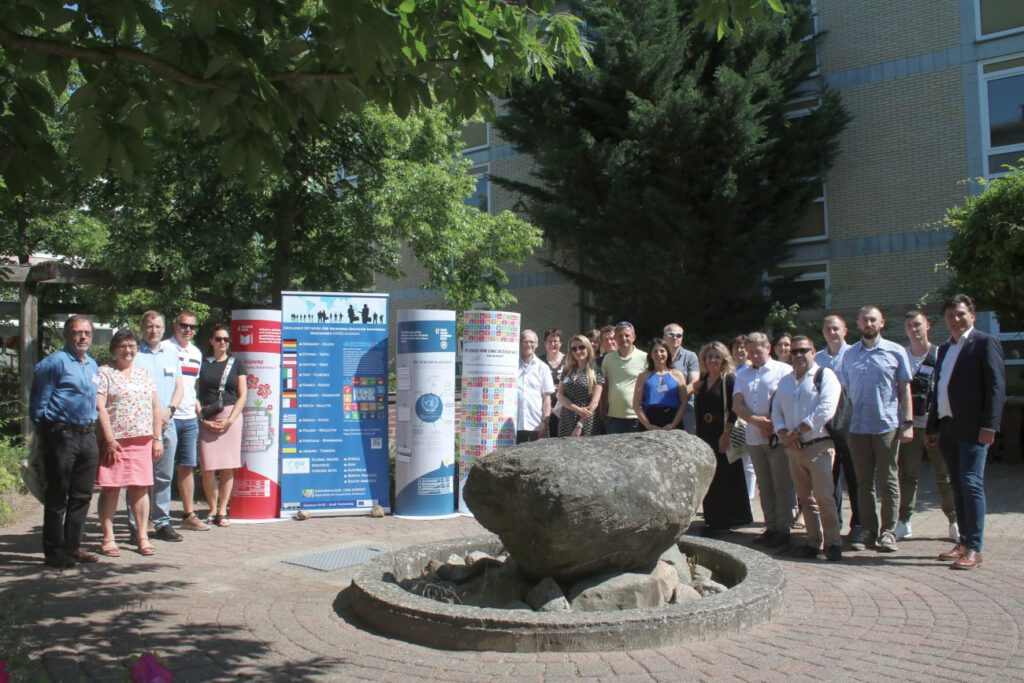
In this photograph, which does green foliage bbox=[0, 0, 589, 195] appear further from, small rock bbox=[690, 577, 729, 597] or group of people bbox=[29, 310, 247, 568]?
small rock bbox=[690, 577, 729, 597]

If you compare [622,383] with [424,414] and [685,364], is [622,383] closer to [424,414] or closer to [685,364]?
[685,364]

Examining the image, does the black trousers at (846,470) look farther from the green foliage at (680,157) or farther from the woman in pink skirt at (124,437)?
the green foliage at (680,157)

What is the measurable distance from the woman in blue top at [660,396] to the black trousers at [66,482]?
502 centimetres

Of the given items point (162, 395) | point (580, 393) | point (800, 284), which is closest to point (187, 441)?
point (162, 395)

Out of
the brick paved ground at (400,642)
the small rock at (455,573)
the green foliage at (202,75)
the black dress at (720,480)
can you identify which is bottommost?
the brick paved ground at (400,642)

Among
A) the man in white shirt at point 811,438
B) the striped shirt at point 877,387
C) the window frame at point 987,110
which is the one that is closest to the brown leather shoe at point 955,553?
the man in white shirt at point 811,438

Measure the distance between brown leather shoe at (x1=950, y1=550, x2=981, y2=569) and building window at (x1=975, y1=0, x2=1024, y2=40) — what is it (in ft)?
46.3

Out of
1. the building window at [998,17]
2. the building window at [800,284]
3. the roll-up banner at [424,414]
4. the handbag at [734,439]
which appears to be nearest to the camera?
the handbag at [734,439]

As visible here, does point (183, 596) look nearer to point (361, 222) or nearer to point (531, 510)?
point (531, 510)

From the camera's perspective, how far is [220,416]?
863 cm

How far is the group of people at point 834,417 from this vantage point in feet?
21.3

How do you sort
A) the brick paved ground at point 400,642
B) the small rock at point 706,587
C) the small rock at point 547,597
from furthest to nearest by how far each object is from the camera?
the small rock at point 706,587 → the small rock at point 547,597 → the brick paved ground at point 400,642

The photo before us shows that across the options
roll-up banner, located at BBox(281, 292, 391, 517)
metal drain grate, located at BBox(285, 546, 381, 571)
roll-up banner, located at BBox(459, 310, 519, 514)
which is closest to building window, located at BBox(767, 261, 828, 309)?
roll-up banner, located at BBox(459, 310, 519, 514)

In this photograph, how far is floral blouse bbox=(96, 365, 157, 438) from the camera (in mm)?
7262
